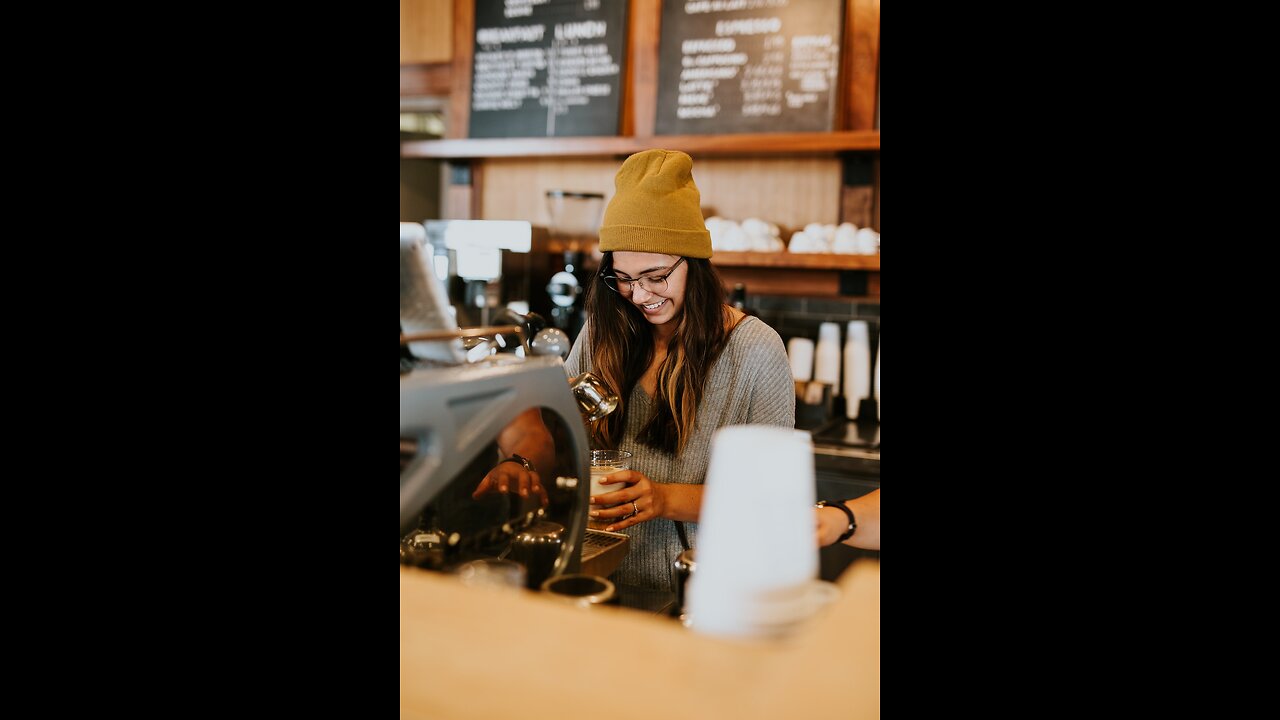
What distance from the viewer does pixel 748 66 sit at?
318 cm

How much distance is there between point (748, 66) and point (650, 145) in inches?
17.4

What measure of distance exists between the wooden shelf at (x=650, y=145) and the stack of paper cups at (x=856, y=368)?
2.03 ft

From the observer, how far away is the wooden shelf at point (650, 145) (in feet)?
9.80

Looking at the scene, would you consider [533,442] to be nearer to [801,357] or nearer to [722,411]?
[722,411]

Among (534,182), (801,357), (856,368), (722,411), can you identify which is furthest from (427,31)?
(722,411)

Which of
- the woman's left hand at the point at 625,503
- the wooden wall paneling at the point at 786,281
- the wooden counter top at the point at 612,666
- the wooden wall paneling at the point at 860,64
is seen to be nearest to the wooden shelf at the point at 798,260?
the wooden wall paneling at the point at 786,281

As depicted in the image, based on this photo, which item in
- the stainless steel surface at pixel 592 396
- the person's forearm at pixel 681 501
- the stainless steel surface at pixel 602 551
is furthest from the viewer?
the person's forearm at pixel 681 501

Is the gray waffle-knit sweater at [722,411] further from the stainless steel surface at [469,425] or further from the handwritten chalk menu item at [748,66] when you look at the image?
the handwritten chalk menu item at [748,66]

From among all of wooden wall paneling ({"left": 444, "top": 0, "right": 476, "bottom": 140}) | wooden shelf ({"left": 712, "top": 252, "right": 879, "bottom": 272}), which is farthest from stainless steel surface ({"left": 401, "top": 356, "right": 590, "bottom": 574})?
wooden wall paneling ({"left": 444, "top": 0, "right": 476, "bottom": 140})
